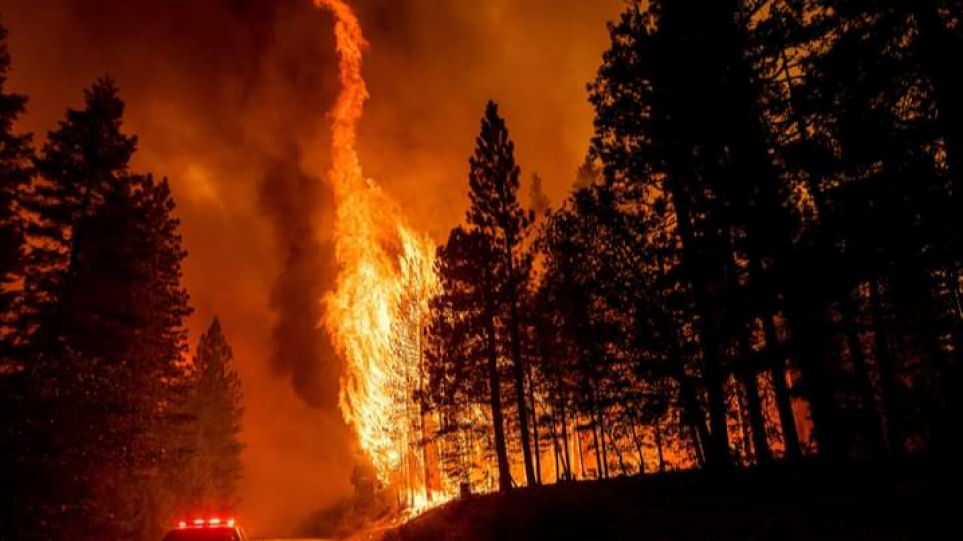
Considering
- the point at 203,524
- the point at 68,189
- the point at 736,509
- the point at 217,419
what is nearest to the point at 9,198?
the point at 68,189

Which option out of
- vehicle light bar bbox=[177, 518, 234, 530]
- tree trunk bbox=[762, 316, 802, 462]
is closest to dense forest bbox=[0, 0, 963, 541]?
tree trunk bbox=[762, 316, 802, 462]

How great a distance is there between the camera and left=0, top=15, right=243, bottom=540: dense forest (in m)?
14.6

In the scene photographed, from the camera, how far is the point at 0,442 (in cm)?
1374

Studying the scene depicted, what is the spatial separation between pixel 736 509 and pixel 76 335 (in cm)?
2395

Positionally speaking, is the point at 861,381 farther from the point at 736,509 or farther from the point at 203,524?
the point at 203,524

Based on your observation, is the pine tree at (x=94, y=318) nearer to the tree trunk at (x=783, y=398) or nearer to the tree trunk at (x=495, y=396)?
the tree trunk at (x=495, y=396)

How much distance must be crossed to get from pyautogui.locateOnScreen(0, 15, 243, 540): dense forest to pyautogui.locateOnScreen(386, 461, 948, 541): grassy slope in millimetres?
10572

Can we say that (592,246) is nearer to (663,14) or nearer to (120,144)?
(663,14)

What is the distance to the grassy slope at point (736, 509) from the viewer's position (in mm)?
9305

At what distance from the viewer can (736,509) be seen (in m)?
12.2

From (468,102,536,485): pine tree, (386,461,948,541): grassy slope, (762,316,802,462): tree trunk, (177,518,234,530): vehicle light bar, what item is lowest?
(386,461,948,541): grassy slope

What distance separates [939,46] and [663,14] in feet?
24.9

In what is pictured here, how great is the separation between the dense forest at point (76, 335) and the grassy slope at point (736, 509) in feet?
34.7

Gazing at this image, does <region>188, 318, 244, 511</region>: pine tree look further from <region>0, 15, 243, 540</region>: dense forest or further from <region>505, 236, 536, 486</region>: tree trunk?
<region>505, 236, 536, 486</region>: tree trunk
